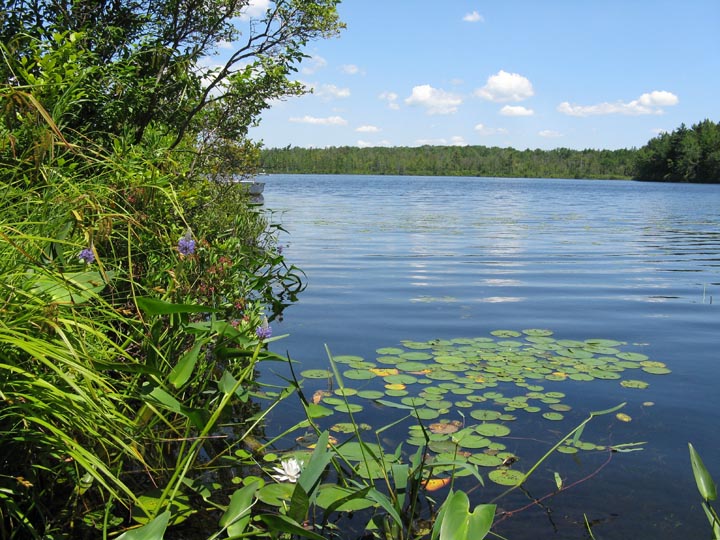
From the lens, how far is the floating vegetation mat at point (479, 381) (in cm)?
382

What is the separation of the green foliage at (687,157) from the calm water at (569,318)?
235 ft

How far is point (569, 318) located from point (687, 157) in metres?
86.0

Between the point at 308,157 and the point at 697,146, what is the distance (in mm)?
70966

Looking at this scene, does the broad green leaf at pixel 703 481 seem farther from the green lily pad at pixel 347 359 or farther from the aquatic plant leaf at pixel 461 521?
the green lily pad at pixel 347 359

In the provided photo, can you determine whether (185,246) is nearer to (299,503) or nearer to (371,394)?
(299,503)

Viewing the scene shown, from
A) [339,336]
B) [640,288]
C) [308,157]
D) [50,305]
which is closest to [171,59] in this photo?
[339,336]

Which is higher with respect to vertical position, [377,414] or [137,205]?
[137,205]

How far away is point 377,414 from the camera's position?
13.9 ft

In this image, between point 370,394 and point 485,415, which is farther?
point 370,394

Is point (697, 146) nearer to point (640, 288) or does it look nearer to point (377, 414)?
point (640, 288)

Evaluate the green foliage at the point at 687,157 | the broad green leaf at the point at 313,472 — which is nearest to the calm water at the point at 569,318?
the broad green leaf at the point at 313,472

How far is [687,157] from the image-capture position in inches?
3263

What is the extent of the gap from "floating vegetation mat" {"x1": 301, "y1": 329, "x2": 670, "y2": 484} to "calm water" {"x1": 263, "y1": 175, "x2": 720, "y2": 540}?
0.45ft

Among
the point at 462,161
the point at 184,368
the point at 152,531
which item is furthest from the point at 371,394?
the point at 462,161
